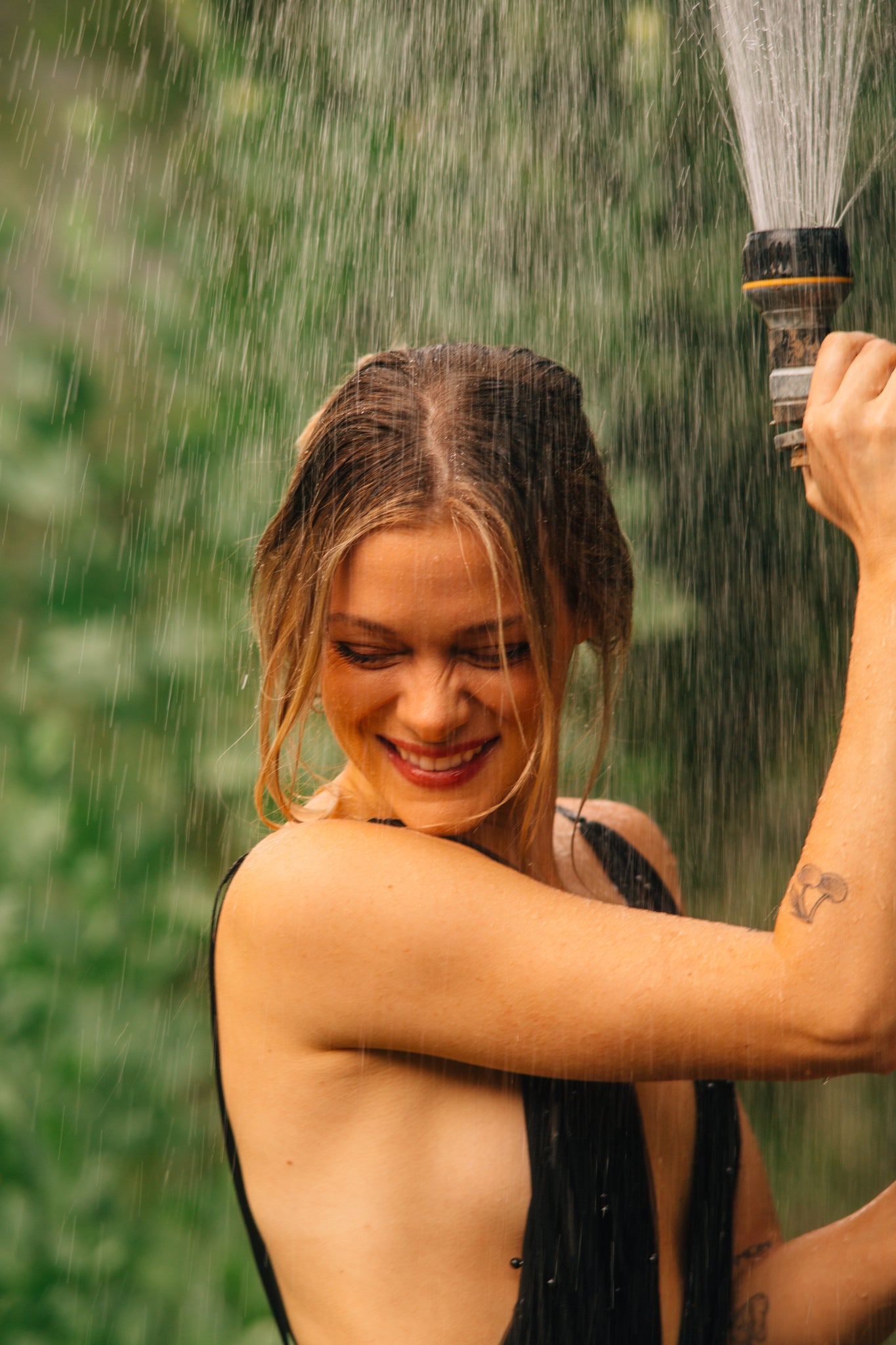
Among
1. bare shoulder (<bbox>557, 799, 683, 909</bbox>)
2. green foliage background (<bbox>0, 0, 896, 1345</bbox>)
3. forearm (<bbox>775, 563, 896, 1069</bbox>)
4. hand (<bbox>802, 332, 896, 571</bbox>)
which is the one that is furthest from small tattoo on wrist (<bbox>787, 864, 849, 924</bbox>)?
green foliage background (<bbox>0, 0, 896, 1345</bbox>)

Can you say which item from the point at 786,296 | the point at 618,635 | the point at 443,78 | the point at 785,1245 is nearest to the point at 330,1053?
the point at 618,635

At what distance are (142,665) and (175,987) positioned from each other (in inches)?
22.3

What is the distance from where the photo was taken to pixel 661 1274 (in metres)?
1.47

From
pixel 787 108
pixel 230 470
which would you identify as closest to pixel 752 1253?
pixel 787 108

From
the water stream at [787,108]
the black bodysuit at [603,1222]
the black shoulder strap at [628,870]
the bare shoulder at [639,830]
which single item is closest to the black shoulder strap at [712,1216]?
the black bodysuit at [603,1222]

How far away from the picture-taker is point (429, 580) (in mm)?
1285

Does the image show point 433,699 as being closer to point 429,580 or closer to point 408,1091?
point 429,580

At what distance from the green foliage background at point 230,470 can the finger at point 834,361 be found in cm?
111

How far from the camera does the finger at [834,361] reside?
119 centimetres

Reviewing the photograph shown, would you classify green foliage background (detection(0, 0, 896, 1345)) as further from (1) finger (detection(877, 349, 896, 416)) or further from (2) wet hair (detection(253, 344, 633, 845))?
(1) finger (detection(877, 349, 896, 416))

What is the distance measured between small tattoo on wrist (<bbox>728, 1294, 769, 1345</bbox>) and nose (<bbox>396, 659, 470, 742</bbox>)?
0.82 meters

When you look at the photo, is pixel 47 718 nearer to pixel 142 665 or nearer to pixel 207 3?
pixel 142 665

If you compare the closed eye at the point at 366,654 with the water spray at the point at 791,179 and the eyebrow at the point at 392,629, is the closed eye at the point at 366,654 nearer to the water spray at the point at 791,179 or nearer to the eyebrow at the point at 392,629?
the eyebrow at the point at 392,629

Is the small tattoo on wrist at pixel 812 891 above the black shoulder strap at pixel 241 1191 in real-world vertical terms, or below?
above
